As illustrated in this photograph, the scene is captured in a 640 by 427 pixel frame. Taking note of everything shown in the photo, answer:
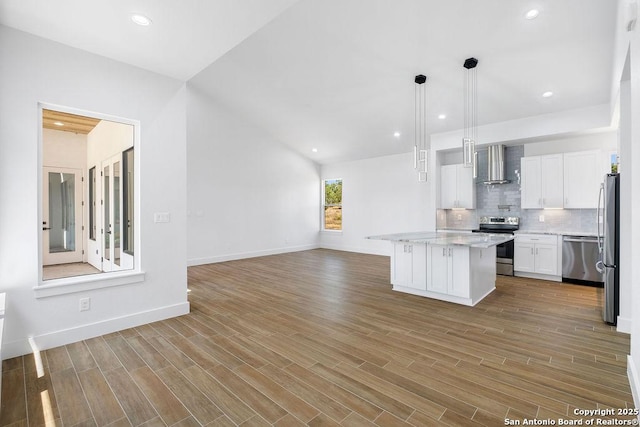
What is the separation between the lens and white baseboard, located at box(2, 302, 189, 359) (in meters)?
2.71

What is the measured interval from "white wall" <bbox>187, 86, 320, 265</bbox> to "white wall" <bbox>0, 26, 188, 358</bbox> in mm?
3247

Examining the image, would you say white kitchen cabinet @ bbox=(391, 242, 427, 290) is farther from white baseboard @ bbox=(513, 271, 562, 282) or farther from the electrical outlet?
the electrical outlet

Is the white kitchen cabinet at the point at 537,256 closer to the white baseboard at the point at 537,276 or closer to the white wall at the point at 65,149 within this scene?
the white baseboard at the point at 537,276

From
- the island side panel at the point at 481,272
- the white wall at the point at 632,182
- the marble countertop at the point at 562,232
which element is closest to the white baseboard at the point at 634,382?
the white wall at the point at 632,182

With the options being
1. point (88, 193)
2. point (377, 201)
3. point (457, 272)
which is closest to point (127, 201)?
point (88, 193)

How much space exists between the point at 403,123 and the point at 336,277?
3.57 meters

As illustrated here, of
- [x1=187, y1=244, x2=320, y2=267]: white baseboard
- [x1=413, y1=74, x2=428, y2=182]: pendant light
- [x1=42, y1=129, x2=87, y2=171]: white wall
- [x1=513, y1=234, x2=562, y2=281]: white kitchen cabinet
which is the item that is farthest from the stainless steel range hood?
[x1=42, y1=129, x2=87, y2=171]: white wall

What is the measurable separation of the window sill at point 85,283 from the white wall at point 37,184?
2.1 inches

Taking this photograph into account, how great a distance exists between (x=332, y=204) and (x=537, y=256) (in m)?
5.74

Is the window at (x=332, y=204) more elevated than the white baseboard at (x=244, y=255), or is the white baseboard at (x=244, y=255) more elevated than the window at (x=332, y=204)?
the window at (x=332, y=204)

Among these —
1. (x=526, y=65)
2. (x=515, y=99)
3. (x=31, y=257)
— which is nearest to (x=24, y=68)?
(x=31, y=257)

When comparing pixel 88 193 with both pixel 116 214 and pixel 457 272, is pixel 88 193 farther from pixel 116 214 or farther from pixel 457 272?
pixel 457 272

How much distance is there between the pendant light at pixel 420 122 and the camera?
4.60m

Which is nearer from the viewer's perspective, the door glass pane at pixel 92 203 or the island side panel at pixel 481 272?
the island side panel at pixel 481 272
